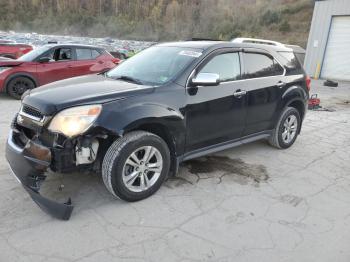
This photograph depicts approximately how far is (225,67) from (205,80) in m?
0.67

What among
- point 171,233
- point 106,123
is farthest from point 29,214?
point 171,233

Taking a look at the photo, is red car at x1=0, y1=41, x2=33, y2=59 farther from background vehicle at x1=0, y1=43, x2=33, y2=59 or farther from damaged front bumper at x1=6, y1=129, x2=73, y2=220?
damaged front bumper at x1=6, y1=129, x2=73, y2=220

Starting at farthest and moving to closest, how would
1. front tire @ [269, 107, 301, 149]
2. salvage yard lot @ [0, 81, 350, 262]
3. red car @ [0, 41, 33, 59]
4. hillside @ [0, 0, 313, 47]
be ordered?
hillside @ [0, 0, 313, 47] → red car @ [0, 41, 33, 59] → front tire @ [269, 107, 301, 149] → salvage yard lot @ [0, 81, 350, 262]

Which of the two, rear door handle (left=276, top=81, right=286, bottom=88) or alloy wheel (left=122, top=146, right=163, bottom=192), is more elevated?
rear door handle (left=276, top=81, right=286, bottom=88)

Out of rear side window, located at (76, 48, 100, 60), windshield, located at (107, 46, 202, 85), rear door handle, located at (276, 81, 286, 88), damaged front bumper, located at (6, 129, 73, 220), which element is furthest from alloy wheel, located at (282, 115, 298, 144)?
rear side window, located at (76, 48, 100, 60)

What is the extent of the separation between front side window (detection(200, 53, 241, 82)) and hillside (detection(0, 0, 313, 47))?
37598 millimetres

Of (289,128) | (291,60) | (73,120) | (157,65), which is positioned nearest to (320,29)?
(291,60)

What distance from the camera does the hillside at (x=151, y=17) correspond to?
1661 inches

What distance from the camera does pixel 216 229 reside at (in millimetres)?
3047

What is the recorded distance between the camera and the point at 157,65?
4.04m

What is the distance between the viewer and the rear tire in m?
8.44

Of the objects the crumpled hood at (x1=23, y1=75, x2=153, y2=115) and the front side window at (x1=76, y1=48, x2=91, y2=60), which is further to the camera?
the front side window at (x1=76, y1=48, x2=91, y2=60)

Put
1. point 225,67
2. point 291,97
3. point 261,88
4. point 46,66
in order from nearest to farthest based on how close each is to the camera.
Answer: point 225,67 < point 261,88 < point 291,97 < point 46,66

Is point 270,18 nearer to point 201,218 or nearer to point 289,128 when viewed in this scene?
point 289,128
